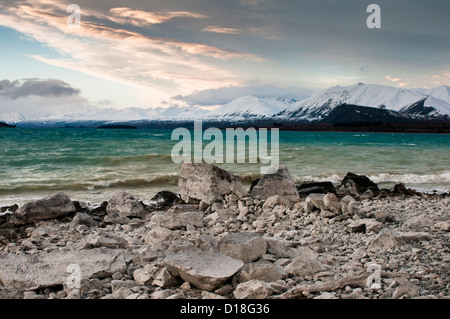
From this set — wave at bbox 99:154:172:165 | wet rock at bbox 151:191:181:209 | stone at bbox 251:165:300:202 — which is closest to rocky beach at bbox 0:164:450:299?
stone at bbox 251:165:300:202

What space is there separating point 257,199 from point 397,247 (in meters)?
4.73

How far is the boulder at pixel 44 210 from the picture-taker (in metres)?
9.17

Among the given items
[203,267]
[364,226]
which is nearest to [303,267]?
[203,267]

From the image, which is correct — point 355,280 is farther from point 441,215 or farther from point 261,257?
point 441,215

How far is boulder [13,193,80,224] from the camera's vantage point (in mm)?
9172

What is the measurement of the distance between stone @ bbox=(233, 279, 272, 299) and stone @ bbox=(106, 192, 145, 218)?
5896mm

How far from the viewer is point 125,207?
986 cm

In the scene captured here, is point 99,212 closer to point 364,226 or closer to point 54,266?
point 54,266

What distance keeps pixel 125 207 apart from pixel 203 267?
585 cm

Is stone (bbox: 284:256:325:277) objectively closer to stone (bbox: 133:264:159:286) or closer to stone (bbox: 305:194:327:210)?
stone (bbox: 133:264:159:286)

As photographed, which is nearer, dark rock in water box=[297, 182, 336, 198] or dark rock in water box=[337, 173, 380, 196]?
dark rock in water box=[297, 182, 336, 198]

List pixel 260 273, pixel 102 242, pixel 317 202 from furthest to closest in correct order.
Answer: pixel 317 202
pixel 102 242
pixel 260 273
